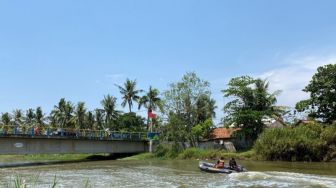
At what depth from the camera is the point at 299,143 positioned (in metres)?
48.7

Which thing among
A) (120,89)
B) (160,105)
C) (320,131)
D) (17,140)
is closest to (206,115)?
(160,105)

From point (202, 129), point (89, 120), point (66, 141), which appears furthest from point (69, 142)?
point (89, 120)

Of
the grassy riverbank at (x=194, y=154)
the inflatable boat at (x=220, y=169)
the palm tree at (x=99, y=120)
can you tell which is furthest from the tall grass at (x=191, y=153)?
the palm tree at (x=99, y=120)

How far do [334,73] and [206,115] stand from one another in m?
24.2

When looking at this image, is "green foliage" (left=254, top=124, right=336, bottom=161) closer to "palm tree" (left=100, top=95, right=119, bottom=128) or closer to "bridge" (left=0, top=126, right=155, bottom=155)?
"bridge" (left=0, top=126, right=155, bottom=155)

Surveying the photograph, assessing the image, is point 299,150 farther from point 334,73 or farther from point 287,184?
point 287,184

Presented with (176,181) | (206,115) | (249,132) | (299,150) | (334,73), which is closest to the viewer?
(176,181)

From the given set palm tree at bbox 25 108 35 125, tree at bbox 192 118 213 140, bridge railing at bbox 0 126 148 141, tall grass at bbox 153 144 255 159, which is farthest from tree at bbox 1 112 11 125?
tree at bbox 192 118 213 140

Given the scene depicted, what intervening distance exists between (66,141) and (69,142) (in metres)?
0.62

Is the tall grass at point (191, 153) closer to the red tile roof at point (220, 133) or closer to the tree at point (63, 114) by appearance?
the red tile roof at point (220, 133)

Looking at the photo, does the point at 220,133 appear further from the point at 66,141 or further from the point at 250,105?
the point at 66,141

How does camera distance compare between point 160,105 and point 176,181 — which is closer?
point 176,181

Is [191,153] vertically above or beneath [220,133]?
beneath

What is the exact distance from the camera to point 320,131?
164ft
